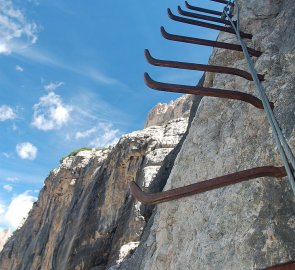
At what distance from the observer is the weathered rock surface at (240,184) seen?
2438 millimetres

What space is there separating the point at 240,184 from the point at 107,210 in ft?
60.3

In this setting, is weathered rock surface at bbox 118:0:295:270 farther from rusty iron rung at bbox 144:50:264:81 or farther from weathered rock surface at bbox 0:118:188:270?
weathered rock surface at bbox 0:118:188:270

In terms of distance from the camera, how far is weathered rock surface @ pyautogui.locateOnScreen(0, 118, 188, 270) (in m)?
16.8

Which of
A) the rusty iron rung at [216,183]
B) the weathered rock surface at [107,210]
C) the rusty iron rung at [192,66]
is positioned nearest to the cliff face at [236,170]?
the rusty iron rung at [216,183]

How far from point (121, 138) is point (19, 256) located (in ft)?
69.0

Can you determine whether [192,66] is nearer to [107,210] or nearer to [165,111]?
[107,210]

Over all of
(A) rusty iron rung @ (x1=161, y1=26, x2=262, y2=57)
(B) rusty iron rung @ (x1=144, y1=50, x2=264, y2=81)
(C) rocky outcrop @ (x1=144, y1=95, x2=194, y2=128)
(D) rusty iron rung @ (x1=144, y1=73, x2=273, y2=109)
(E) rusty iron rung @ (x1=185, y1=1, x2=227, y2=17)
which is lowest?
(D) rusty iron rung @ (x1=144, y1=73, x2=273, y2=109)

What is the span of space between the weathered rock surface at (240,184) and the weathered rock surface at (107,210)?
1100cm

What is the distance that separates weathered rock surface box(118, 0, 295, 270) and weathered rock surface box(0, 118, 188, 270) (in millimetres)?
10999

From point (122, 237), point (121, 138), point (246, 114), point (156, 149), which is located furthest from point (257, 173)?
point (121, 138)

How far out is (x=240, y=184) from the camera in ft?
9.23

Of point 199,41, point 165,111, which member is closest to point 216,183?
point 199,41

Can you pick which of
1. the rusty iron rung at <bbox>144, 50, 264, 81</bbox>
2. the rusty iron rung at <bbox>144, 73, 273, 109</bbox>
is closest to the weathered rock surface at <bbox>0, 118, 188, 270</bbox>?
the rusty iron rung at <bbox>144, 50, 264, 81</bbox>

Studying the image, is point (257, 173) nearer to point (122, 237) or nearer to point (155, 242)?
point (155, 242)
